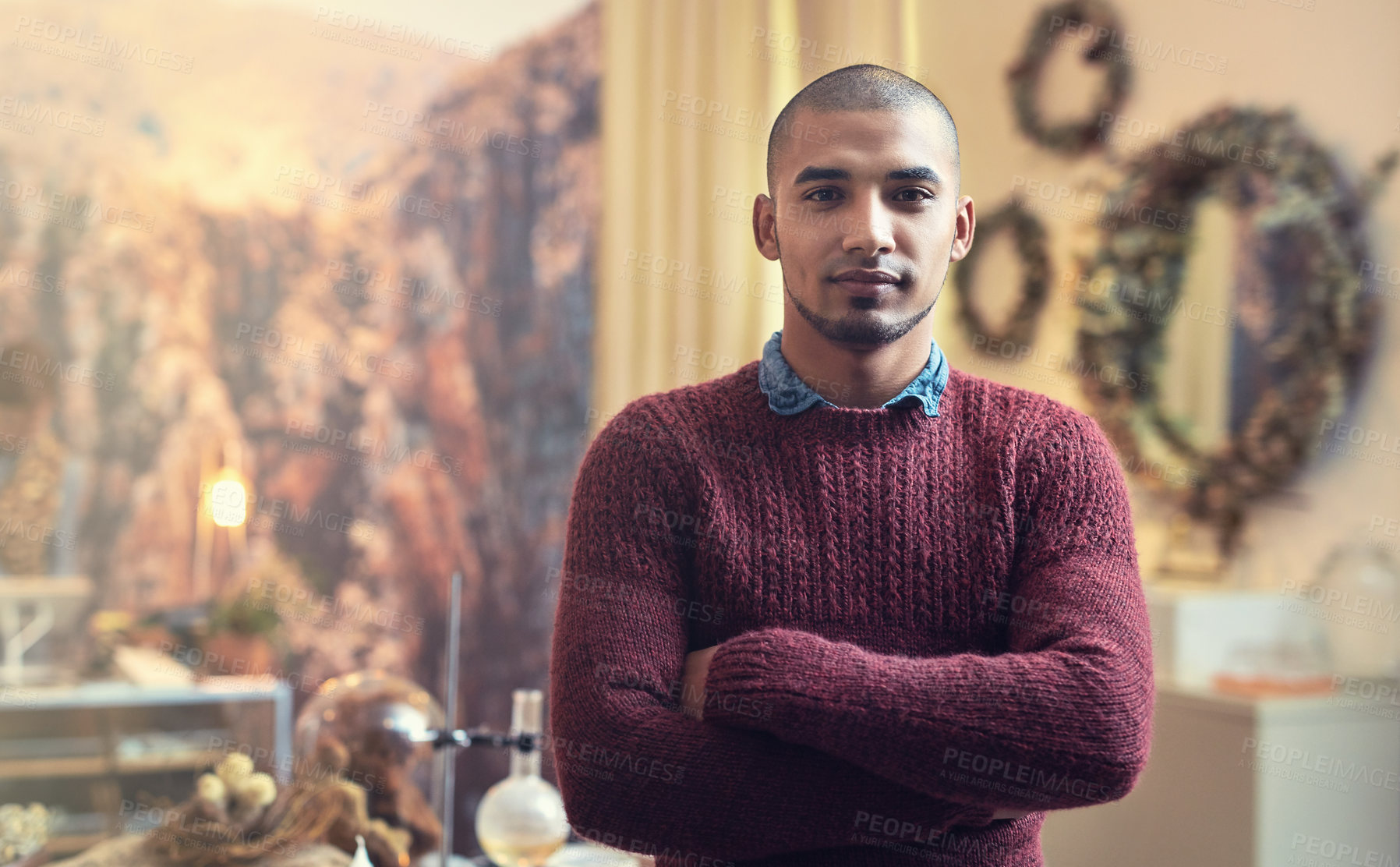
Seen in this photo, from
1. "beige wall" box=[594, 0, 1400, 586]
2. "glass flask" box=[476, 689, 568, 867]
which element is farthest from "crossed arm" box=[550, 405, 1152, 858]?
"beige wall" box=[594, 0, 1400, 586]

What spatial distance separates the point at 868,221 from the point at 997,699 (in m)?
0.54

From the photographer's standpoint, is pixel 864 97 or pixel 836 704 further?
pixel 864 97

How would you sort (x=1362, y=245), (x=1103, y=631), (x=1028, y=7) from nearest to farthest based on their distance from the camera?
(x=1103, y=631), (x=1362, y=245), (x=1028, y=7)

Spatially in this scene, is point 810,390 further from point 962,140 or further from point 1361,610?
point 962,140

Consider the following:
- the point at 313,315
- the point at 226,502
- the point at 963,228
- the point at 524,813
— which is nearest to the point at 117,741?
the point at 226,502

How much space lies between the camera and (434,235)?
230 inches

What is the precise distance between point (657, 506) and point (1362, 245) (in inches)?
84.3

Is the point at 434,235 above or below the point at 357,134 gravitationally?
below

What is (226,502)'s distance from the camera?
5.46 meters

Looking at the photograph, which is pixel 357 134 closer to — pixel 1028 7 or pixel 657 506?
pixel 1028 7

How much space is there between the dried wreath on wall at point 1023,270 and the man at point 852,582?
7.20ft

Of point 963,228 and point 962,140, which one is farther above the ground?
point 962,140

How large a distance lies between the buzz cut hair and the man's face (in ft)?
0.04

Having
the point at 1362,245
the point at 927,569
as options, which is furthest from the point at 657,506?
the point at 1362,245
